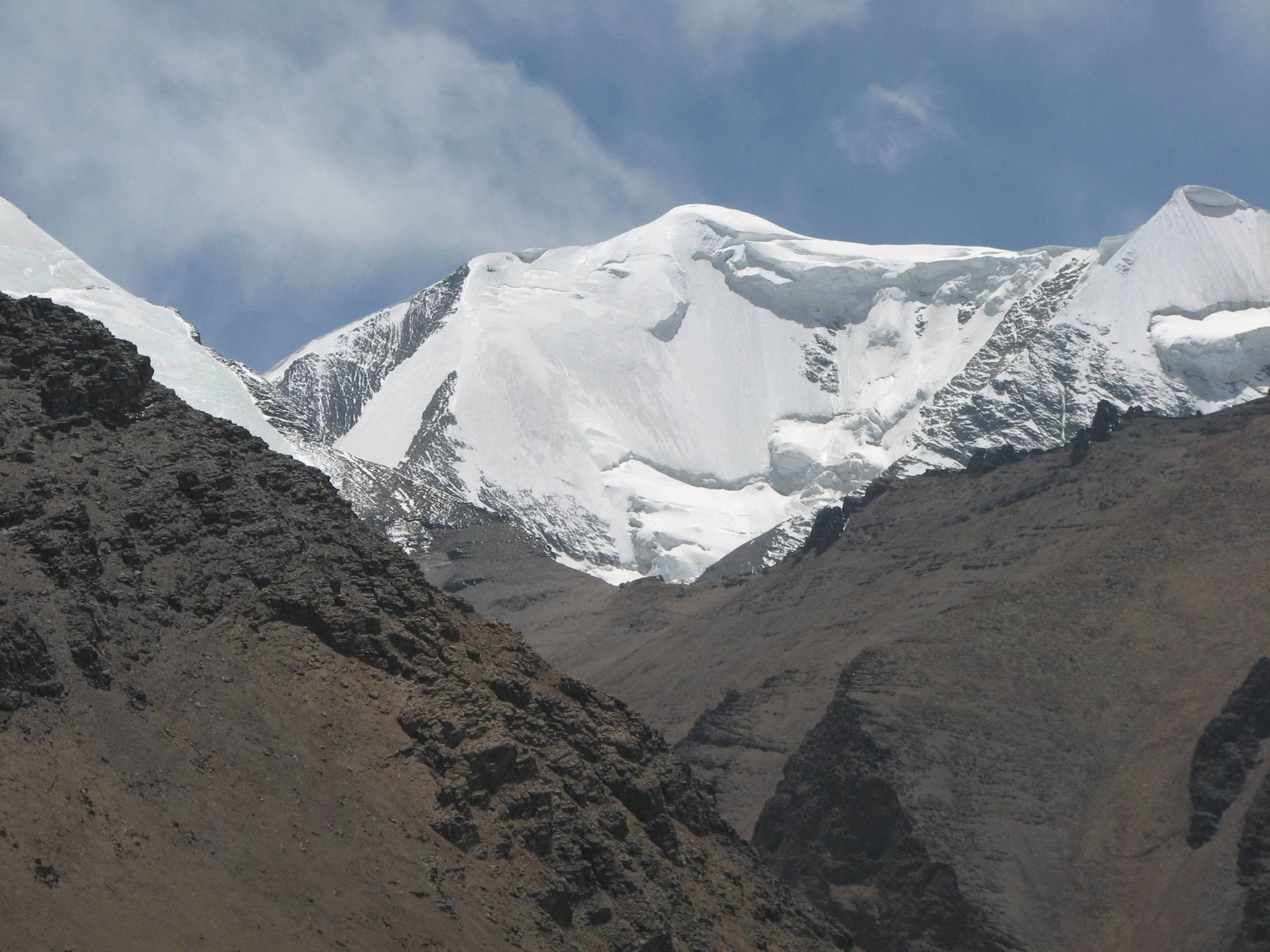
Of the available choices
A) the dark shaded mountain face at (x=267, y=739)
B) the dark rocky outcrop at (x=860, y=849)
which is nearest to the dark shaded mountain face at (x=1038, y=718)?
the dark rocky outcrop at (x=860, y=849)

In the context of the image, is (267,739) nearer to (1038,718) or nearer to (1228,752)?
(1228,752)

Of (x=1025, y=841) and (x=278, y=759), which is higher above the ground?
(x=1025, y=841)

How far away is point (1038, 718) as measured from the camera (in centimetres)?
13525

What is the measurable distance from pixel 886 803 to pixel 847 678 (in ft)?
54.6

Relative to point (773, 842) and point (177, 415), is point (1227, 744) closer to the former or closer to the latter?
point (773, 842)

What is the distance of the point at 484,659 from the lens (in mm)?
55188

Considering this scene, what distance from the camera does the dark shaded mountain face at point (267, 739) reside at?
39.9m

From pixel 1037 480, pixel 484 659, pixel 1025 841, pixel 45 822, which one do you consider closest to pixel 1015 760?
pixel 1025 841

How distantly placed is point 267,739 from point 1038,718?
97.2 metres

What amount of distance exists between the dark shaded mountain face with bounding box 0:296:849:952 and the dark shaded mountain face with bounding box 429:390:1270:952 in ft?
197

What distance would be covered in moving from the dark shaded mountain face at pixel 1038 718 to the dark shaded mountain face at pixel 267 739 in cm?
6017

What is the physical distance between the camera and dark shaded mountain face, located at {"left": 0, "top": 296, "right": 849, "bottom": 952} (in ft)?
131

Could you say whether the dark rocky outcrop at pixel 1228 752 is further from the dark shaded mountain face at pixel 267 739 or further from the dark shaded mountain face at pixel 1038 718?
the dark shaded mountain face at pixel 267 739

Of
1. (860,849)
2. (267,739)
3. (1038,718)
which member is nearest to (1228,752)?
(1038,718)
